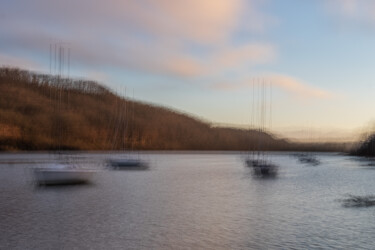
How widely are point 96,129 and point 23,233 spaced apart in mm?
171227

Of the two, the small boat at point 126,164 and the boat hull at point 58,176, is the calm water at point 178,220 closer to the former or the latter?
the boat hull at point 58,176

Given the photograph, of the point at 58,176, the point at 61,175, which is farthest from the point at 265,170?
the point at 58,176

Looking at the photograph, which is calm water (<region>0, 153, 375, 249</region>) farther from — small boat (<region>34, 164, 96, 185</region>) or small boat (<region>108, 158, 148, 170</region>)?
small boat (<region>108, 158, 148, 170</region>)

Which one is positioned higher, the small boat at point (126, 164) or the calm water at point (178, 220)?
the small boat at point (126, 164)

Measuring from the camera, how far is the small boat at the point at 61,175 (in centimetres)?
3841

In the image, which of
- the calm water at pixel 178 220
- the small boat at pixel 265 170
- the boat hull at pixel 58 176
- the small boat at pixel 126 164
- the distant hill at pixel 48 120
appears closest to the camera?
the calm water at pixel 178 220

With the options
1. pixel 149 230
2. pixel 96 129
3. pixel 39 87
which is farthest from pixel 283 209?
pixel 39 87

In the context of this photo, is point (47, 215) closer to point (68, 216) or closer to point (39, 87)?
point (68, 216)

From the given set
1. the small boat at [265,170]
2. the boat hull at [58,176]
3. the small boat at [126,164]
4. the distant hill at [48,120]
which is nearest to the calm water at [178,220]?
the boat hull at [58,176]

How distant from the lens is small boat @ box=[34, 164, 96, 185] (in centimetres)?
3841

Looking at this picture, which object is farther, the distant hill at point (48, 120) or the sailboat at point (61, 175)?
the distant hill at point (48, 120)

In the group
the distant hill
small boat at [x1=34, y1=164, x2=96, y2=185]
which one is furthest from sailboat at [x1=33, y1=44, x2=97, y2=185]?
the distant hill

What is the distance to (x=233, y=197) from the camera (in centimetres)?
3331

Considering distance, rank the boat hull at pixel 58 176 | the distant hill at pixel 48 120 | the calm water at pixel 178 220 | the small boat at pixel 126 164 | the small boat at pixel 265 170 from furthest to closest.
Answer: the distant hill at pixel 48 120 < the small boat at pixel 126 164 < the small boat at pixel 265 170 < the boat hull at pixel 58 176 < the calm water at pixel 178 220
